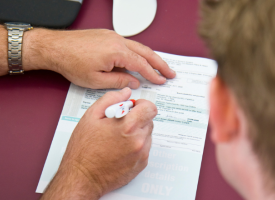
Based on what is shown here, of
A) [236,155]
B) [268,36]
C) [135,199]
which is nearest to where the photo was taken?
[268,36]

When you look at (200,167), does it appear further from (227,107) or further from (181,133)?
(227,107)

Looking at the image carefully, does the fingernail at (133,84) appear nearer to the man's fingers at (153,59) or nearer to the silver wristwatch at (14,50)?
the man's fingers at (153,59)

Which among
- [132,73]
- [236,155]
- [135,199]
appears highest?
[236,155]

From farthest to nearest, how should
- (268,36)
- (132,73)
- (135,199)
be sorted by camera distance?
(132,73) → (135,199) → (268,36)

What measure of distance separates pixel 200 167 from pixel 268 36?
46cm

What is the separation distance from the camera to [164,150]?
704mm

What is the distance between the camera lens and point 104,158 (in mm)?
629

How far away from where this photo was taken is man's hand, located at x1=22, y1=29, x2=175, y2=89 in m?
0.77

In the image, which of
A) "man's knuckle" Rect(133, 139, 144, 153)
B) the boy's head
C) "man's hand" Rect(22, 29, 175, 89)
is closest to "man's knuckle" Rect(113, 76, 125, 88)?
"man's hand" Rect(22, 29, 175, 89)

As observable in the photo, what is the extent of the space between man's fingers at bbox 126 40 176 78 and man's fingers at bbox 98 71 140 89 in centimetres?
7

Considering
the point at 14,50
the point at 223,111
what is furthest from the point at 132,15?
the point at 223,111

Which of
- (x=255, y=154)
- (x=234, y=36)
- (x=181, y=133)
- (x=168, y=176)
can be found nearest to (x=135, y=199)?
(x=168, y=176)

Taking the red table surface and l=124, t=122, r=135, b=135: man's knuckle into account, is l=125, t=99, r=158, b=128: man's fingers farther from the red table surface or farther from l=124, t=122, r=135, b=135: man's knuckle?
the red table surface

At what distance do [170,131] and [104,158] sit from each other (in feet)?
0.66
